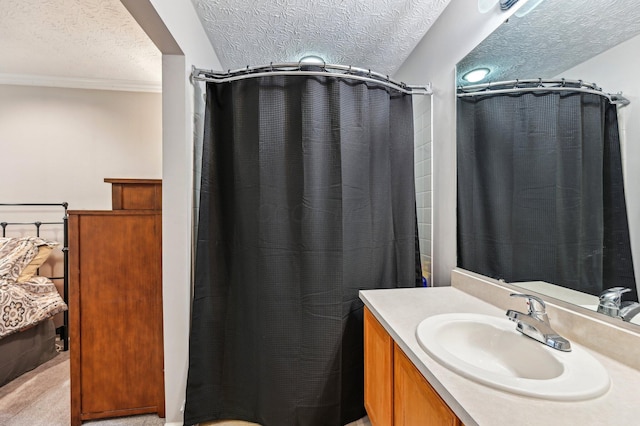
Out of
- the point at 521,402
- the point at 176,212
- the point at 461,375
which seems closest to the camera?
the point at 521,402

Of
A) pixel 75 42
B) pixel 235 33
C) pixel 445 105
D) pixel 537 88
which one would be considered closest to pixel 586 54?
pixel 537 88

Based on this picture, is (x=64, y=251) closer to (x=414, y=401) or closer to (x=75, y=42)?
(x=75, y=42)

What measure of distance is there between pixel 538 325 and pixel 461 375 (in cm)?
36

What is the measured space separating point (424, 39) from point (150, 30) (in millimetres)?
1606

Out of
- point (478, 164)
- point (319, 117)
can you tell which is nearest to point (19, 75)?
point (319, 117)

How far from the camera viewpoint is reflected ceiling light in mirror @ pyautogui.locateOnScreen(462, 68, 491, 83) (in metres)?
1.32

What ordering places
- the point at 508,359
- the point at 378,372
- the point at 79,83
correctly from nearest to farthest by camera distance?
the point at 508,359, the point at 378,372, the point at 79,83

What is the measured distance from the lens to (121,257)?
1.60m

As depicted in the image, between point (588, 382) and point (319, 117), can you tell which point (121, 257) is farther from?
point (588, 382)

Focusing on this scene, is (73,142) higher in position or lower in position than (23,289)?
higher

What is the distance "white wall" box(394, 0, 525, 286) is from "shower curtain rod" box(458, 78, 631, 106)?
0.15 m

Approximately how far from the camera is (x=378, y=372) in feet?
3.93

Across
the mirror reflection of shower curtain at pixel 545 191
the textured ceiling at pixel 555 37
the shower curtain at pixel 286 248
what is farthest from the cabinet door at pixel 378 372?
the textured ceiling at pixel 555 37

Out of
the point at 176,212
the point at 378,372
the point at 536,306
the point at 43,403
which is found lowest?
the point at 43,403
